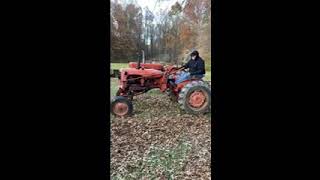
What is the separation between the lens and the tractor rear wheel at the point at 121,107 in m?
2.20

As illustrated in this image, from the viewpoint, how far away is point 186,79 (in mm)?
2295

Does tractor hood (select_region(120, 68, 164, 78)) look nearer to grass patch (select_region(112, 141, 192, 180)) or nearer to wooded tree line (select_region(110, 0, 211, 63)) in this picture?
wooded tree line (select_region(110, 0, 211, 63))

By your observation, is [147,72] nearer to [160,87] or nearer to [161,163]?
[160,87]

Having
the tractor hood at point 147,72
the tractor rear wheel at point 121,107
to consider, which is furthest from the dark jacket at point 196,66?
the tractor rear wheel at point 121,107

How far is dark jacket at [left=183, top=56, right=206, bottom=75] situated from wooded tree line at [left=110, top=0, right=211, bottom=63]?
0.04 metres

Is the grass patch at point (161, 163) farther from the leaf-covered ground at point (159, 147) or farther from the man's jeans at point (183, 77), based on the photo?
the man's jeans at point (183, 77)

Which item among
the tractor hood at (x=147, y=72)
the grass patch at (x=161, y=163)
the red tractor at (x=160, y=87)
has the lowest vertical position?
the grass patch at (x=161, y=163)

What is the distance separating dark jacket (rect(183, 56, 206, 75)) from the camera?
2.21m

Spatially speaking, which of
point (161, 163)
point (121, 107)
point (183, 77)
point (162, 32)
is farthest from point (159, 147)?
point (162, 32)

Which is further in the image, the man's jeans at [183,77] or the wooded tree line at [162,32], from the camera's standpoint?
the man's jeans at [183,77]
